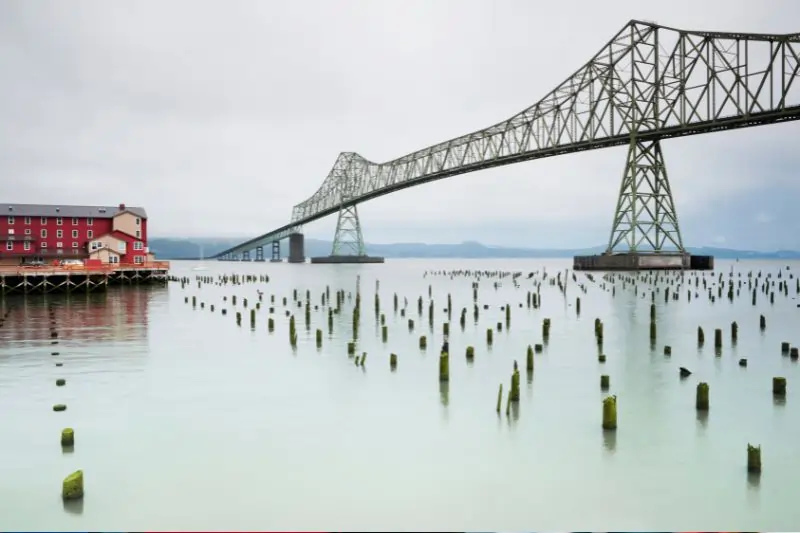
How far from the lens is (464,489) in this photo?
974cm

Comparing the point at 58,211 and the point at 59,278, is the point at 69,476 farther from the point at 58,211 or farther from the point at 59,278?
the point at 58,211

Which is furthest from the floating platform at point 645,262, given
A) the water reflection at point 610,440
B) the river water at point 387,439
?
the water reflection at point 610,440

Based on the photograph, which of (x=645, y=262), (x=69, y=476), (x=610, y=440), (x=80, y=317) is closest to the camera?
(x=69, y=476)

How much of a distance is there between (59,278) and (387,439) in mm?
48634

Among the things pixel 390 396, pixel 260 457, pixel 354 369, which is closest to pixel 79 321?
pixel 354 369

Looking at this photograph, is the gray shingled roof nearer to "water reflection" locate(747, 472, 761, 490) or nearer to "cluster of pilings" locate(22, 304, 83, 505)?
"cluster of pilings" locate(22, 304, 83, 505)

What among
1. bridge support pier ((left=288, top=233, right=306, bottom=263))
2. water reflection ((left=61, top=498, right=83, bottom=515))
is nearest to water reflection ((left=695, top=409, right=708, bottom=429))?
water reflection ((left=61, top=498, right=83, bottom=515))

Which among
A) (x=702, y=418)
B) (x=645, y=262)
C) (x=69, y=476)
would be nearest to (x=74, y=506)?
(x=69, y=476)

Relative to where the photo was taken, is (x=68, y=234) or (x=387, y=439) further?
(x=68, y=234)

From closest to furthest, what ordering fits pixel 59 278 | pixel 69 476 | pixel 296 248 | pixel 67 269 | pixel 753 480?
1. pixel 69 476
2. pixel 753 480
3. pixel 67 269
4. pixel 59 278
5. pixel 296 248

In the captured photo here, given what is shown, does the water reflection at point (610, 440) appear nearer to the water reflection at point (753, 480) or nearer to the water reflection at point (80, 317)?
the water reflection at point (753, 480)

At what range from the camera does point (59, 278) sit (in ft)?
172

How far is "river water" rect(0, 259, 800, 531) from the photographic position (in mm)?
9008

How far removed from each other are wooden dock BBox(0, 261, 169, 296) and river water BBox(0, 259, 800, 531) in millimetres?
27648
